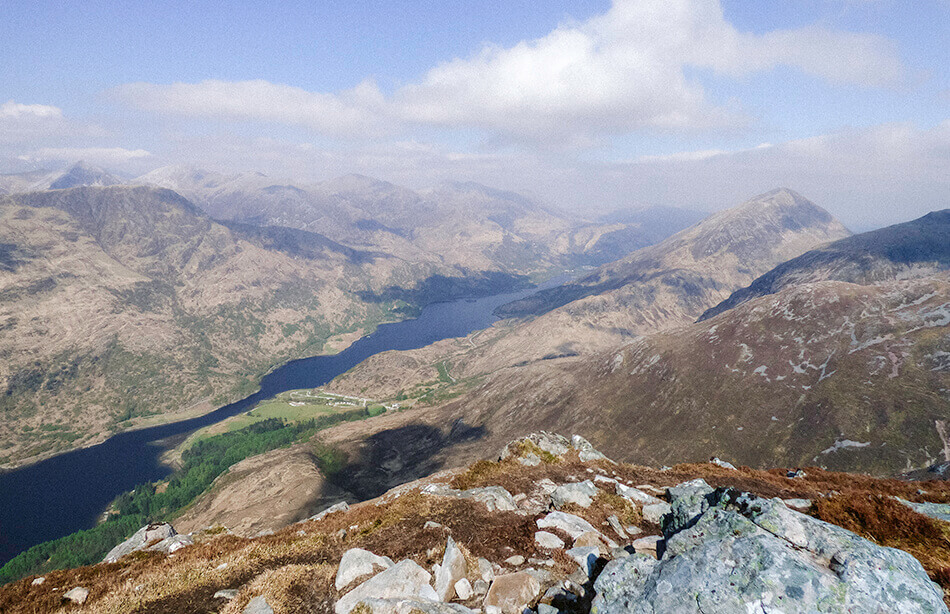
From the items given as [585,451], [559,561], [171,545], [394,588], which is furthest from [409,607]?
[585,451]

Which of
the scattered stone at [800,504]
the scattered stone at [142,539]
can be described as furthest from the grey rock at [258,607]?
the scattered stone at [800,504]

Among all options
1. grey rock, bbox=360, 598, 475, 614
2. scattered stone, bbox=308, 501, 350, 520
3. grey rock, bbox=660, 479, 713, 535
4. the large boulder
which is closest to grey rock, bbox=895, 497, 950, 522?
grey rock, bbox=660, 479, 713, 535

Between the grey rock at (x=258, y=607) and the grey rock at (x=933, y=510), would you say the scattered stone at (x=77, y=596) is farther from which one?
the grey rock at (x=933, y=510)

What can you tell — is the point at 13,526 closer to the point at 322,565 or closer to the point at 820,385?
the point at 322,565

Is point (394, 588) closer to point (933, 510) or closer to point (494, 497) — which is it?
point (494, 497)

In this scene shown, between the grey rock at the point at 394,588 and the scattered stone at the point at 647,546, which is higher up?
the grey rock at the point at 394,588

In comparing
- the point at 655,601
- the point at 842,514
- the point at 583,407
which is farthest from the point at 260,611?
the point at 583,407
